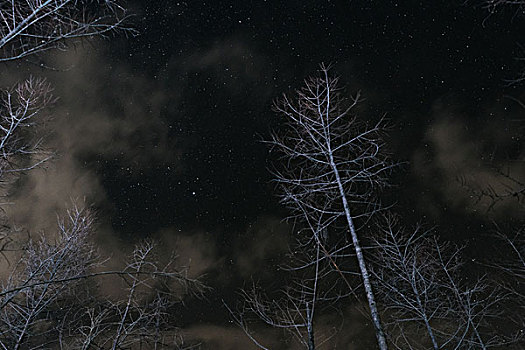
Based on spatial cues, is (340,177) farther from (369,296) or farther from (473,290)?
(473,290)

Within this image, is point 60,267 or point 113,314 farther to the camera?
point 113,314

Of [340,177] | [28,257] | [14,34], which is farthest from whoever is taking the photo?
[28,257]

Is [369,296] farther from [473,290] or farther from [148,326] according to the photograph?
[473,290]

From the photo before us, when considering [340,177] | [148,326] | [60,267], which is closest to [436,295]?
[340,177]

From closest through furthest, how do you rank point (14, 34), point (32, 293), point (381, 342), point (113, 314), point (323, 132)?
point (14, 34), point (381, 342), point (323, 132), point (32, 293), point (113, 314)

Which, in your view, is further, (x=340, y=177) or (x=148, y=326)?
(x=148, y=326)

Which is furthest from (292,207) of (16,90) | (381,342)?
(16,90)

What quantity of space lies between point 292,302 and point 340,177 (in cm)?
231

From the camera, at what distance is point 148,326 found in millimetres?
9305

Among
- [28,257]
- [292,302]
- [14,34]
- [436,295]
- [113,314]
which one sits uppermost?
[14,34]

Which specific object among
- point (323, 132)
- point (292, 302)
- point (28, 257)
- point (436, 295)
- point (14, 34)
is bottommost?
point (436, 295)

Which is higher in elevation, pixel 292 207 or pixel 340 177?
pixel 340 177

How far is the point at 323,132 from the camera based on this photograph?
285 inches

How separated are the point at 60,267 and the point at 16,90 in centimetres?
437
